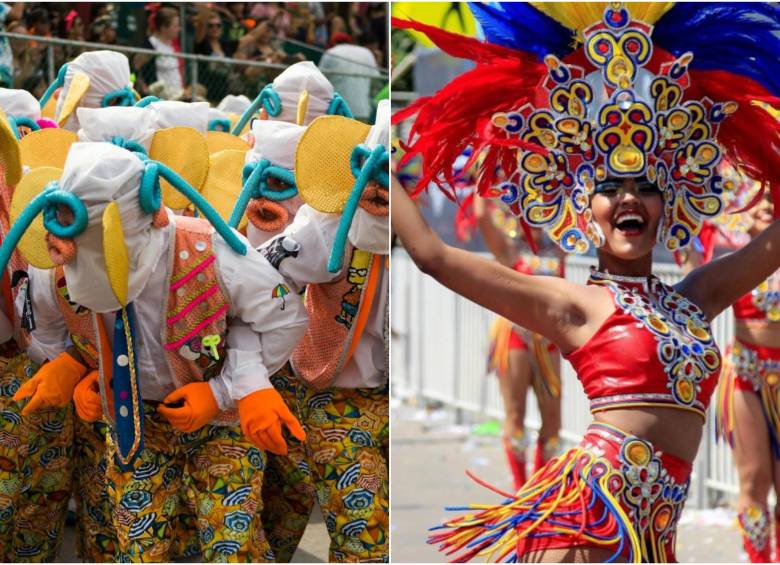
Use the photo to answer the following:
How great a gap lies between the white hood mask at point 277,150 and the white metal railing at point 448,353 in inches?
135

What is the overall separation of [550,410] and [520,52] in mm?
3521

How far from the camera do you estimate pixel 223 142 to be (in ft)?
20.0

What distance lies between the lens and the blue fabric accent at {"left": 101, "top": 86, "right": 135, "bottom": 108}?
21.8 feet

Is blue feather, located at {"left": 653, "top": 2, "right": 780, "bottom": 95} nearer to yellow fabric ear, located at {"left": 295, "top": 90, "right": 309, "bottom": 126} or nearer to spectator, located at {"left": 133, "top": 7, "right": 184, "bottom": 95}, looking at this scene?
yellow fabric ear, located at {"left": 295, "top": 90, "right": 309, "bottom": 126}

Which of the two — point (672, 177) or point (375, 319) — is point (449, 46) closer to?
point (672, 177)

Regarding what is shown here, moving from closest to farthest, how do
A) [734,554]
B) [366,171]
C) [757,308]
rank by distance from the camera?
1. [366,171]
2. [757,308]
3. [734,554]

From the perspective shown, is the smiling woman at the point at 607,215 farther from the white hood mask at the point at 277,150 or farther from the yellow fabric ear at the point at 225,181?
the yellow fabric ear at the point at 225,181

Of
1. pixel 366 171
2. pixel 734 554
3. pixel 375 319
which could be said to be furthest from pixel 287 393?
pixel 734 554

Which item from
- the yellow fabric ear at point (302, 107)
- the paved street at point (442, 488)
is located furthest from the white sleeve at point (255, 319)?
the paved street at point (442, 488)

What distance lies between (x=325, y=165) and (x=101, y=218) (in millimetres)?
929

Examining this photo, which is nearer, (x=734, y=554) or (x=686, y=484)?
(x=686, y=484)

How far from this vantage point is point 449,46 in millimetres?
3689

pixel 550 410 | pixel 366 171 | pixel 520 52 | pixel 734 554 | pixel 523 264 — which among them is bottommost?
pixel 734 554

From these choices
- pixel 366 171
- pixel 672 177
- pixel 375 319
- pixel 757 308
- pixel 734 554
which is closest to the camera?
pixel 672 177
